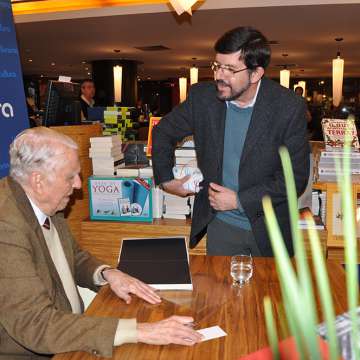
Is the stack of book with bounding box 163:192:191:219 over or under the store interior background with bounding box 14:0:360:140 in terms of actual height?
under

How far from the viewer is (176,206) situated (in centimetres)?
345

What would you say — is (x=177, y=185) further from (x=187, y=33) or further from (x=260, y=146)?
(x=187, y=33)

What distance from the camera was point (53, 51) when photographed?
12086mm

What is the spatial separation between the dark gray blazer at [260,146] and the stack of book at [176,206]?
3.96 feet

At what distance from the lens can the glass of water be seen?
1632mm

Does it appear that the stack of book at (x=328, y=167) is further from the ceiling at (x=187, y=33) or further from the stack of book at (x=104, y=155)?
the ceiling at (x=187, y=33)

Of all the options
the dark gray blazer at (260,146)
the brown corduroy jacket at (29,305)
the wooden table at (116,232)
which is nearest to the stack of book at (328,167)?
the wooden table at (116,232)

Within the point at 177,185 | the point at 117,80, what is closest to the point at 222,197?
the point at 177,185

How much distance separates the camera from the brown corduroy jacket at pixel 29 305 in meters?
1.20

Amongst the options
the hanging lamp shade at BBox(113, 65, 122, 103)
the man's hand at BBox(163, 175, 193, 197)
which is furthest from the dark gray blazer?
the hanging lamp shade at BBox(113, 65, 122, 103)

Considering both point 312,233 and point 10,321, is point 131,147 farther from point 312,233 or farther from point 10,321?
point 312,233

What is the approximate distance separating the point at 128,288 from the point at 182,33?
27.5 ft

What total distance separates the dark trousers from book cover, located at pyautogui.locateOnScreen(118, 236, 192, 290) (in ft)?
1.09

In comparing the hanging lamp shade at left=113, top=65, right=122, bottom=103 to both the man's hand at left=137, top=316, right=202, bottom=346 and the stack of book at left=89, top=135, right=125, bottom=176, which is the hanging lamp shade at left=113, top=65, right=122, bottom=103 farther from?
the man's hand at left=137, top=316, right=202, bottom=346
